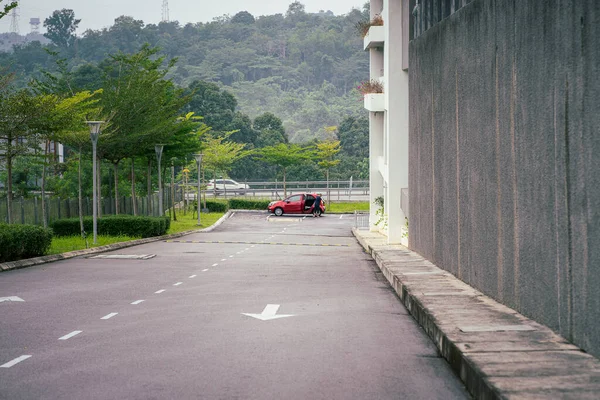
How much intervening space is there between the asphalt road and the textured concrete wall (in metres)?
1.50

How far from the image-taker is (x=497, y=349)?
848 centimetres

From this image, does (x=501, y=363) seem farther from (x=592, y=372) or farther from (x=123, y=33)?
(x=123, y=33)

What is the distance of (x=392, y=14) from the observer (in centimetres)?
3097

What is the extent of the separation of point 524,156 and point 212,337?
179 inches

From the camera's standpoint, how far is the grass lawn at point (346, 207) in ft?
230

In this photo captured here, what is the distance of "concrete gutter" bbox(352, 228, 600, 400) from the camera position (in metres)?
6.74

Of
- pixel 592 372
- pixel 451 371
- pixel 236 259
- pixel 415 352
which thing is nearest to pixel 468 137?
pixel 415 352

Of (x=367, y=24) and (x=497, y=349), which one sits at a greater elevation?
(x=367, y=24)

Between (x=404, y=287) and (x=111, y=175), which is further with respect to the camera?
(x=111, y=175)

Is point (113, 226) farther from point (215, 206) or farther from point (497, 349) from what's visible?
point (215, 206)

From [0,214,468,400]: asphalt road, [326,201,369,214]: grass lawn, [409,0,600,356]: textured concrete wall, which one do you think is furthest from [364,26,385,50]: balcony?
[326,201,369,214]: grass lawn

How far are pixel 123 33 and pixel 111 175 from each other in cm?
14018

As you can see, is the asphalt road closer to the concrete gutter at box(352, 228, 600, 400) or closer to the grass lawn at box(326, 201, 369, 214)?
the concrete gutter at box(352, 228, 600, 400)

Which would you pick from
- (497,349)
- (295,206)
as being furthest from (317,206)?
(497,349)
